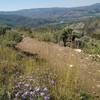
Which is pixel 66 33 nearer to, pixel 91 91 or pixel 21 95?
pixel 91 91

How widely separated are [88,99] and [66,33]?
977 cm

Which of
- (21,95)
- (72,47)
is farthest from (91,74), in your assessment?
(72,47)

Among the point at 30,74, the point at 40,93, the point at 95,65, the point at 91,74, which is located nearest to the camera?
the point at 40,93

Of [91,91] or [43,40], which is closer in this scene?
[91,91]

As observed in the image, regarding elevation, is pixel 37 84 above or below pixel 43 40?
above

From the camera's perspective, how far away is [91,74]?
8.12 meters

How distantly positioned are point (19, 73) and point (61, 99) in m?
1.46

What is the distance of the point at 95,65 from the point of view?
9414 mm

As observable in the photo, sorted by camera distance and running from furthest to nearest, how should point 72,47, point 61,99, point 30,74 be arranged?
point 72,47 < point 30,74 < point 61,99

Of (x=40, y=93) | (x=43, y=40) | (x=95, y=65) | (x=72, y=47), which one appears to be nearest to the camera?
(x=40, y=93)

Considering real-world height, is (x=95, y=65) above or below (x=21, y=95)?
below

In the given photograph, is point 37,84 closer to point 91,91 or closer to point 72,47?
point 91,91

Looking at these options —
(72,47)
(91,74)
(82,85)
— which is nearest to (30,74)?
→ (82,85)

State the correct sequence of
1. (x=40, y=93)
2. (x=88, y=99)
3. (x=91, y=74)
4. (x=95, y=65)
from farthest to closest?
(x=95, y=65)
(x=91, y=74)
(x=88, y=99)
(x=40, y=93)
